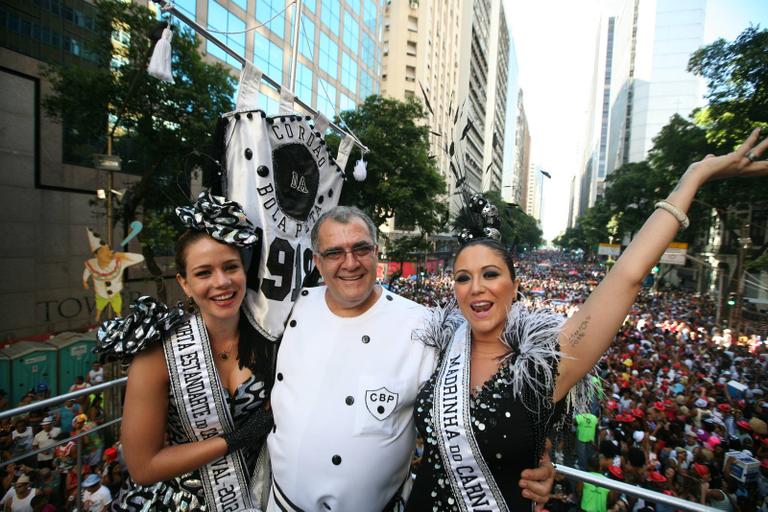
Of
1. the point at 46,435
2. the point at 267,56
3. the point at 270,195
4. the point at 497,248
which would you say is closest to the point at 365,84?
the point at 267,56

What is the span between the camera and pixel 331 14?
99.1 feet

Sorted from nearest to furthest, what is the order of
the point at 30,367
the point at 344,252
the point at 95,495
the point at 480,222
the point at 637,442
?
1. the point at 344,252
2. the point at 480,222
3. the point at 95,495
4. the point at 637,442
5. the point at 30,367

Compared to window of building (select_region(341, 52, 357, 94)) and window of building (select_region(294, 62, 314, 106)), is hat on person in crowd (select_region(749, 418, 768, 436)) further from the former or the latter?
window of building (select_region(341, 52, 357, 94))

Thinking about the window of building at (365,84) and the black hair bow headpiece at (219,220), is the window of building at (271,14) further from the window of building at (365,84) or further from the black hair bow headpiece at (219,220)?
the black hair bow headpiece at (219,220)

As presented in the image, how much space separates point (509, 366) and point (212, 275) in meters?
1.62

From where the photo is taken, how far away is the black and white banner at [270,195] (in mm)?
2506

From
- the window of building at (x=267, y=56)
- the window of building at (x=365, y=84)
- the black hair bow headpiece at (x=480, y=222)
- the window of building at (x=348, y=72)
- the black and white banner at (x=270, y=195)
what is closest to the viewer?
the black hair bow headpiece at (x=480, y=222)

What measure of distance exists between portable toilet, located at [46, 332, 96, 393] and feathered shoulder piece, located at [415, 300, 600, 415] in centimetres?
1289

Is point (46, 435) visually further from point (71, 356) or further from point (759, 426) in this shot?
point (759, 426)

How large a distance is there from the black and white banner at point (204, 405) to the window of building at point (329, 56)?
1213 inches

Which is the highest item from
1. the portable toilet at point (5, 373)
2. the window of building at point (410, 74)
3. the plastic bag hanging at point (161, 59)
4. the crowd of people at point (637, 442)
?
the window of building at point (410, 74)

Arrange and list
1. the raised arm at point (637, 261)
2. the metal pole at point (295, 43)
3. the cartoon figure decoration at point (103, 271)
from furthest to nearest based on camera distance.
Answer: the cartoon figure decoration at point (103, 271) → the metal pole at point (295, 43) → the raised arm at point (637, 261)

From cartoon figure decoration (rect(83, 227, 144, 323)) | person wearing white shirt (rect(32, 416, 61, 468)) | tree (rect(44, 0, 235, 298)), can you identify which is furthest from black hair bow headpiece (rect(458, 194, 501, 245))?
tree (rect(44, 0, 235, 298))

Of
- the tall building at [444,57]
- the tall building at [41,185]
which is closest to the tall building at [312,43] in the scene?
the tall building at [41,185]
